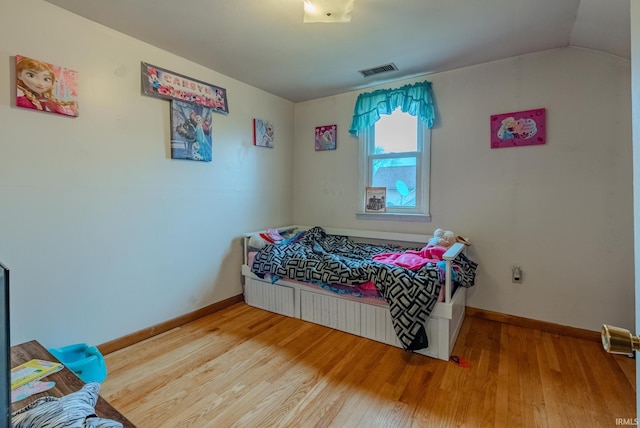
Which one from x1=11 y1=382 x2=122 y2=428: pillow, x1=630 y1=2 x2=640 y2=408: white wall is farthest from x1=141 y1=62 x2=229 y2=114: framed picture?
x1=630 y1=2 x2=640 y2=408: white wall

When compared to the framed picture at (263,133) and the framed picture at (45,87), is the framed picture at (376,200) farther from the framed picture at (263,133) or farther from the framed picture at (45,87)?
the framed picture at (45,87)

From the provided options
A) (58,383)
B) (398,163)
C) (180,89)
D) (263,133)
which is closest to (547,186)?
(398,163)

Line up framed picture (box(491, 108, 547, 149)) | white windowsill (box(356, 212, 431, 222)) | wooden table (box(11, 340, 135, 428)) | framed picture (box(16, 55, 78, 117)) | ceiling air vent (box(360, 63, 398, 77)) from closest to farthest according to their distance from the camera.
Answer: wooden table (box(11, 340, 135, 428))
framed picture (box(16, 55, 78, 117))
framed picture (box(491, 108, 547, 149))
ceiling air vent (box(360, 63, 398, 77))
white windowsill (box(356, 212, 431, 222))

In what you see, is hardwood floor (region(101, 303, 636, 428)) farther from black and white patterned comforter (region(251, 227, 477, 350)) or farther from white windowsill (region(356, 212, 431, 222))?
white windowsill (region(356, 212, 431, 222))

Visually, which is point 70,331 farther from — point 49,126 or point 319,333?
point 319,333

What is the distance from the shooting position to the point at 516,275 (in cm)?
246

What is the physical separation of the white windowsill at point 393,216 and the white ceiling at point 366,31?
4.41ft

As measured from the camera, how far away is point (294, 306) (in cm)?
265

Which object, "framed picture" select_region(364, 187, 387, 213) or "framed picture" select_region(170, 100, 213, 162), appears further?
"framed picture" select_region(364, 187, 387, 213)

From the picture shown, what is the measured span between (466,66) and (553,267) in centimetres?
183

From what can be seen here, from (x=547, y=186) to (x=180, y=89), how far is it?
3.03 meters

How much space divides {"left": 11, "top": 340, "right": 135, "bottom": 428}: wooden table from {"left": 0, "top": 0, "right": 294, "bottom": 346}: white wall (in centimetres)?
34

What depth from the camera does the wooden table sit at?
92cm

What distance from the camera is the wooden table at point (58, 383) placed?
92cm
